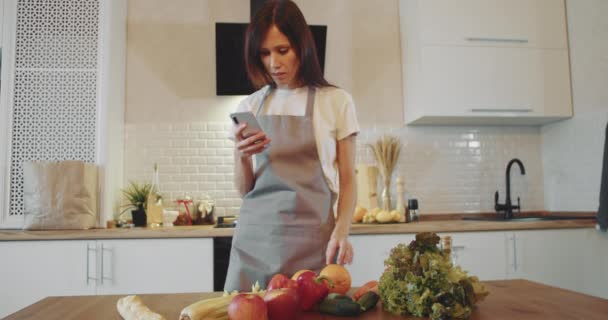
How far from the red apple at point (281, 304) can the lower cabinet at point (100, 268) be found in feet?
5.14

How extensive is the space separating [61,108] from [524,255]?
2.69 meters

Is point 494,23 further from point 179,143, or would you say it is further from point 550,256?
point 179,143

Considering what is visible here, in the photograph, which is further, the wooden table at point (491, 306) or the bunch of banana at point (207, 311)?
the wooden table at point (491, 306)

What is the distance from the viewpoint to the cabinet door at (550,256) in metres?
2.46

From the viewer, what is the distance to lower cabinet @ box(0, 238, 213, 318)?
2205mm

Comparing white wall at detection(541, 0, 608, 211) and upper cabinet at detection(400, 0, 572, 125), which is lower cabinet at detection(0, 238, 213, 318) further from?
white wall at detection(541, 0, 608, 211)

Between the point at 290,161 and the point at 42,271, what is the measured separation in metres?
1.54

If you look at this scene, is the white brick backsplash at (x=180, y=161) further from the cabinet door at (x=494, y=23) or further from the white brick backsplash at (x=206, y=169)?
the cabinet door at (x=494, y=23)

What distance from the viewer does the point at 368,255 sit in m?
2.37

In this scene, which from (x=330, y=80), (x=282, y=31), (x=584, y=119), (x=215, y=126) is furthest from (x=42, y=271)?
(x=584, y=119)

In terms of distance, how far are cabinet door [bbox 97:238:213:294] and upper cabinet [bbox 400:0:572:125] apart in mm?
1609

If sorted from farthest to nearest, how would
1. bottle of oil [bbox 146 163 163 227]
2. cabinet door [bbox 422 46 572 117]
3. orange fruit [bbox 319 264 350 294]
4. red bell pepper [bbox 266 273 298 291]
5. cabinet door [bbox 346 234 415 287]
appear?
1. cabinet door [bbox 422 46 572 117]
2. bottle of oil [bbox 146 163 163 227]
3. cabinet door [bbox 346 234 415 287]
4. orange fruit [bbox 319 264 350 294]
5. red bell pepper [bbox 266 273 298 291]

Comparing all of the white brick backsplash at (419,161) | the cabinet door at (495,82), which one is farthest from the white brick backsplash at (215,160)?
the cabinet door at (495,82)

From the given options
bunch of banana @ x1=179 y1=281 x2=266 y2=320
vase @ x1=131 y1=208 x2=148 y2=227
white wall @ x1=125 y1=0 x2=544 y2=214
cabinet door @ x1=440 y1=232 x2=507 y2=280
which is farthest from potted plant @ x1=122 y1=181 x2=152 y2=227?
bunch of banana @ x1=179 y1=281 x2=266 y2=320
